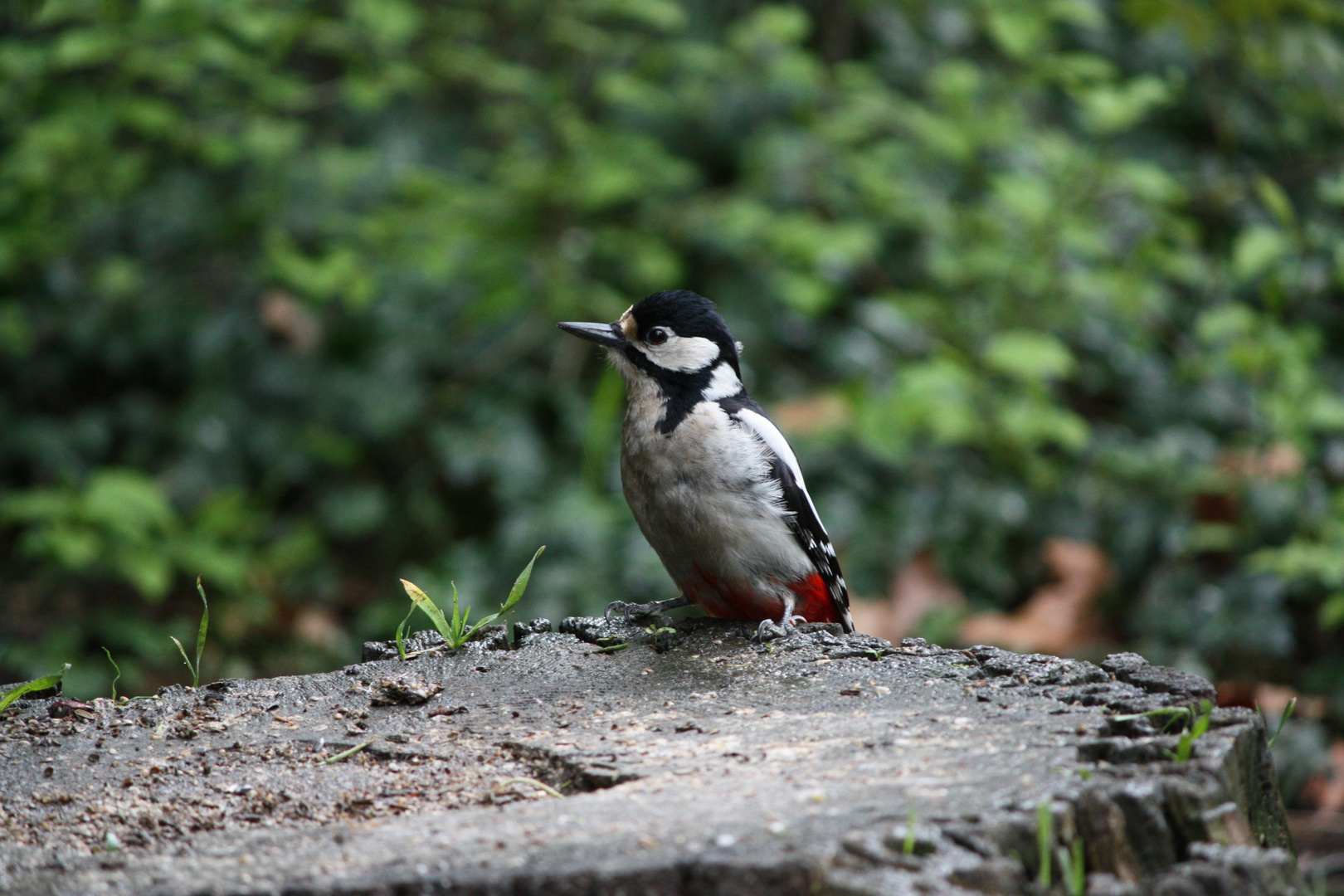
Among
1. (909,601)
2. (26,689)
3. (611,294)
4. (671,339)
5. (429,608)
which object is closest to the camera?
(26,689)

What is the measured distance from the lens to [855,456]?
6.03 m

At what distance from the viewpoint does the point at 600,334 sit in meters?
4.21

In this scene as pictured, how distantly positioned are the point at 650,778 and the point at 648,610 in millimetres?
1540

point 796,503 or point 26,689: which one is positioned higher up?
point 796,503

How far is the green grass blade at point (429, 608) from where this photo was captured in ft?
9.74

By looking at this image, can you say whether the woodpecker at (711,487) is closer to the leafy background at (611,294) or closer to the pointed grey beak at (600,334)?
the pointed grey beak at (600,334)

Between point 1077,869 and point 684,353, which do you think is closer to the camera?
point 1077,869

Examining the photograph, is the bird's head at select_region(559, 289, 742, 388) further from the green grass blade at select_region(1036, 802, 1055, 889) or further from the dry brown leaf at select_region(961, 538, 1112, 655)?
the green grass blade at select_region(1036, 802, 1055, 889)

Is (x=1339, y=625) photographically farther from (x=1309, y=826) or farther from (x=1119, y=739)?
(x=1119, y=739)

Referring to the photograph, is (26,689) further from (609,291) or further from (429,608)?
(609,291)

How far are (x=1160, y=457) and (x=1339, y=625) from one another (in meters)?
1.01

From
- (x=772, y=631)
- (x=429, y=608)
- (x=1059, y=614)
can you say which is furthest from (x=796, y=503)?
(x=1059, y=614)

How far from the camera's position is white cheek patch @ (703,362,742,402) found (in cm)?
407

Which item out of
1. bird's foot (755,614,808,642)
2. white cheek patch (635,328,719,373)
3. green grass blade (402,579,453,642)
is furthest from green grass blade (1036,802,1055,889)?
white cheek patch (635,328,719,373)
